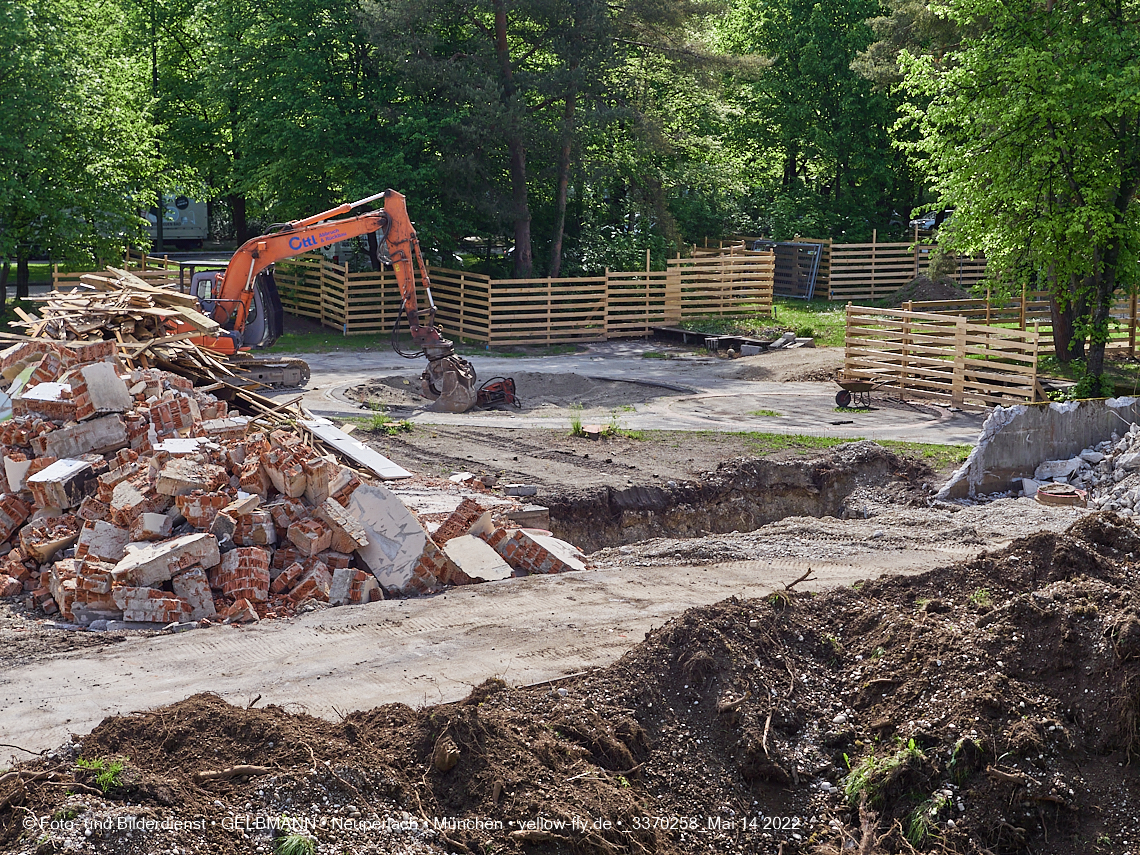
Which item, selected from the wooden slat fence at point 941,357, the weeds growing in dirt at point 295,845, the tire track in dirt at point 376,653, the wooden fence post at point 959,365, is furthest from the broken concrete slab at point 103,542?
the wooden fence post at point 959,365

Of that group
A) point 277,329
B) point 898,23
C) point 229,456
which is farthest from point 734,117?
point 229,456

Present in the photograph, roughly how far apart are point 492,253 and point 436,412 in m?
14.8

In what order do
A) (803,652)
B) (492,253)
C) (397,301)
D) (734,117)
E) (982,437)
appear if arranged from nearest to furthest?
(803,652) → (982,437) → (397,301) → (492,253) → (734,117)

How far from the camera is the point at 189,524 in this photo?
1070 centimetres

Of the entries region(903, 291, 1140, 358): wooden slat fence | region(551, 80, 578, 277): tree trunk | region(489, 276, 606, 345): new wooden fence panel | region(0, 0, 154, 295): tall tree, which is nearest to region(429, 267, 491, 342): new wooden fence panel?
region(489, 276, 606, 345): new wooden fence panel

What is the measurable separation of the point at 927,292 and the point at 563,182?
12.1m

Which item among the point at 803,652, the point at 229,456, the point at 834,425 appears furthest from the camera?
the point at 834,425

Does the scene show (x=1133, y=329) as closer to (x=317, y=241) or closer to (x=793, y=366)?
(x=793, y=366)

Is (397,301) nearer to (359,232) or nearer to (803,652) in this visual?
(359,232)

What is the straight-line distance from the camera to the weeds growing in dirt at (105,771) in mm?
6176

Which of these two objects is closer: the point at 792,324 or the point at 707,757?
the point at 707,757

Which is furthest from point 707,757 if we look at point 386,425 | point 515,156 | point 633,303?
point 515,156

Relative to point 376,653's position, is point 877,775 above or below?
below

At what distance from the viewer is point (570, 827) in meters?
6.54
